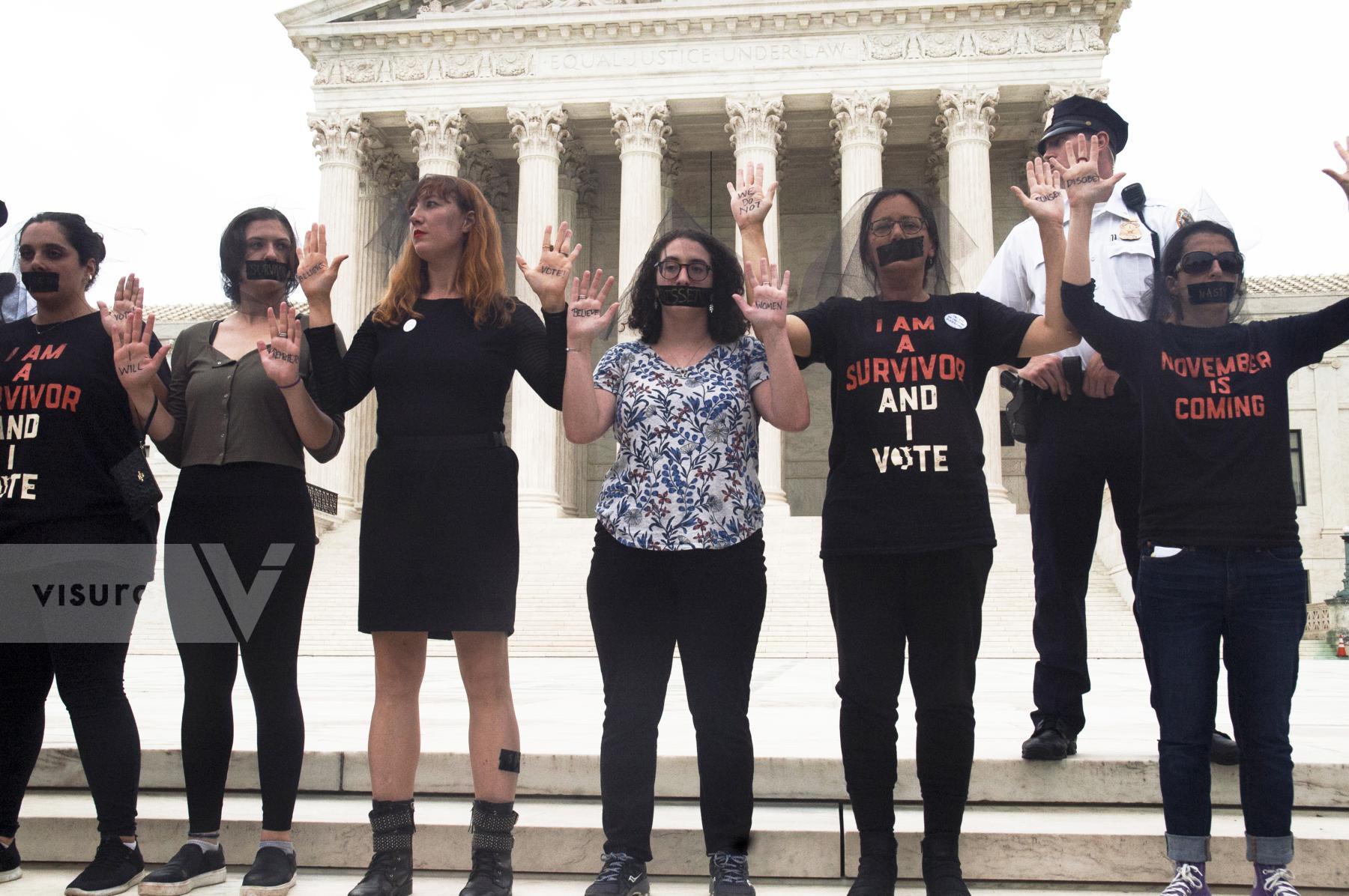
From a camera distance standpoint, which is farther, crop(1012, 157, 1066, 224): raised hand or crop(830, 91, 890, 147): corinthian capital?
crop(830, 91, 890, 147): corinthian capital

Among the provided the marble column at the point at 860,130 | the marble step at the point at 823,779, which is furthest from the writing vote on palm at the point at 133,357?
the marble column at the point at 860,130

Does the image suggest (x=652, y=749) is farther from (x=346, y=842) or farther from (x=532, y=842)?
(x=346, y=842)

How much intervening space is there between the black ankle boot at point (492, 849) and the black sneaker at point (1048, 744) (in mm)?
2184

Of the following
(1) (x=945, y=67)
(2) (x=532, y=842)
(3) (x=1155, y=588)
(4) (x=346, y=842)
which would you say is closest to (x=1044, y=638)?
(3) (x=1155, y=588)

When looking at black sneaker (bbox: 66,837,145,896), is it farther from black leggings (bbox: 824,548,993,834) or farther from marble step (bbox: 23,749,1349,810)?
black leggings (bbox: 824,548,993,834)

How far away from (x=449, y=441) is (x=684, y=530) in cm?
92

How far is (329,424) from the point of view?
4652 millimetres

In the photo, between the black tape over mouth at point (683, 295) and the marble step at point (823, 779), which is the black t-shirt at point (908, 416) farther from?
the marble step at point (823, 779)

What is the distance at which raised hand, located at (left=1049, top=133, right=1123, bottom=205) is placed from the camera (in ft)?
14.7

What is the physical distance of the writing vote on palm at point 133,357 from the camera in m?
4.62

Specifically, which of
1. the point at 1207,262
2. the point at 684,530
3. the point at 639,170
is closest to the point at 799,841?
the point at 684,530

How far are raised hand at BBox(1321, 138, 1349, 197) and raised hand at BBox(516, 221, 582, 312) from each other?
9.34 ft

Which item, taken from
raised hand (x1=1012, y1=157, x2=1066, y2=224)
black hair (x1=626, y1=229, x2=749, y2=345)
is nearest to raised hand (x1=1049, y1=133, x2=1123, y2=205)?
raised hand (x1=1012, y1=157, x2=1066, y2=224)

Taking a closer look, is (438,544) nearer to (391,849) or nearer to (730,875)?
(391,849)
